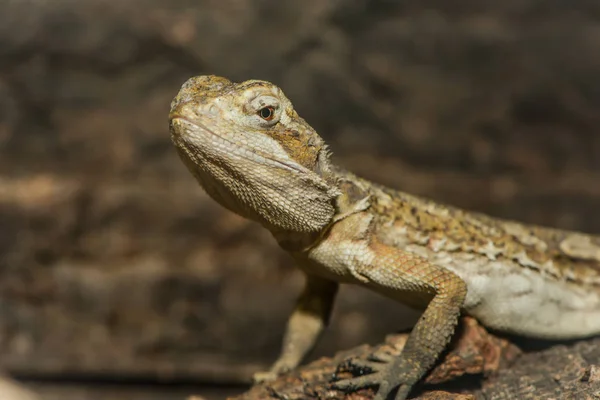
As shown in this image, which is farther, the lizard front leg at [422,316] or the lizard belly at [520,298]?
the lizard belly at [520,298]

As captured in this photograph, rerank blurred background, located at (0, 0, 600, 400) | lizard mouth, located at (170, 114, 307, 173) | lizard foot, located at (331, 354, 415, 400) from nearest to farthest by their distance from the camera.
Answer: lizard mouth, located at (170, 114, 307, 173) → lizard foot, located at (331, 354, 415, 400) → blurred background, located at (0, 0, 600, 400)

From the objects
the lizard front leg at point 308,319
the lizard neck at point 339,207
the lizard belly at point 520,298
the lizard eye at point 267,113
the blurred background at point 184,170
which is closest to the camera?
the lizard eye at point 267,113

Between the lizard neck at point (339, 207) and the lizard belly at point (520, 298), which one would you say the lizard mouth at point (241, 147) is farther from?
the lizard belly at point (520, 298)

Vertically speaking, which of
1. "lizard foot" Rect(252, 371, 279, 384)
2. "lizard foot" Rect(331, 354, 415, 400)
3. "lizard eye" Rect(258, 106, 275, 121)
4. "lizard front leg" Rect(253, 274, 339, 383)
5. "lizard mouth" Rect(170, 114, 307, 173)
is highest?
"lizard eye" Rect(258, 106, 275, 121)

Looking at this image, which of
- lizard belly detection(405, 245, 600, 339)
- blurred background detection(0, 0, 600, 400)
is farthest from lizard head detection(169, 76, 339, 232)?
blurred background detection(0, 0, 600, 400)

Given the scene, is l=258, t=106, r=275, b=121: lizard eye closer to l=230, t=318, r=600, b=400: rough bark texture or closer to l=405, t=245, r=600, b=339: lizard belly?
l=405, t=245, r=600, b=339: lizard belly

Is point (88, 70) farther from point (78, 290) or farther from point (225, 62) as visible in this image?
point (78, 290)

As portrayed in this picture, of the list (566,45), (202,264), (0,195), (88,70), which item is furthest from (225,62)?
(566,45)

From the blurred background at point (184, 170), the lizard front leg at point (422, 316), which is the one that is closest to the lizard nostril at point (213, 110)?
the lizard front leg at point (422, 316)
